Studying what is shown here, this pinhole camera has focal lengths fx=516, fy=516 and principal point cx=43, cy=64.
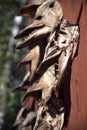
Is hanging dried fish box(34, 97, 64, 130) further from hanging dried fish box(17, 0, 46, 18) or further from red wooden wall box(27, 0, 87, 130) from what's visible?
hanging dried fish box(17, 0, 46, 18)

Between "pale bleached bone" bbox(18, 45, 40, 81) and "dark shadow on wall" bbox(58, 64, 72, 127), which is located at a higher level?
"pale bleached bone" bbox(18, 45, 40, 81)

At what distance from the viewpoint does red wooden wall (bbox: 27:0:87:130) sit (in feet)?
3.34

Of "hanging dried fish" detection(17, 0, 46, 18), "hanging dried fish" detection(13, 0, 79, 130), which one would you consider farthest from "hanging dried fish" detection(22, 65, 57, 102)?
"hanging dried fish" detection(17, 0, 46, 18)

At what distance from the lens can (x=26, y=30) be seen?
1.05 m

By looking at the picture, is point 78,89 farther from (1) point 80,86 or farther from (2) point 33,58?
(2) point 33,58

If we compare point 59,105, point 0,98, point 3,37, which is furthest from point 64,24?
point 3,37

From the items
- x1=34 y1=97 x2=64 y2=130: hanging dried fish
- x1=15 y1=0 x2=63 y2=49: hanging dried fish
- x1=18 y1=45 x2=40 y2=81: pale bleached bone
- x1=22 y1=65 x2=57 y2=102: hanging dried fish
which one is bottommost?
x1=34 y1=97 x2=64 y2=130: hanging dried fish

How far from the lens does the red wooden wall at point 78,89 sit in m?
1.02

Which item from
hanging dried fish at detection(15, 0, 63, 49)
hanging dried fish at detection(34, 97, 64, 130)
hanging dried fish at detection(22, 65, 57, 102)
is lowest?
hanging dried fish at detection(34, 97, 64, 130)

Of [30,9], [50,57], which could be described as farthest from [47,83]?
[30,9]

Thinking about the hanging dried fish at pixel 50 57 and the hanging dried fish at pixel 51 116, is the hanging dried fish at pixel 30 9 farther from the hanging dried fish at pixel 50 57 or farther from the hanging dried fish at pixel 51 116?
the hanging dried fish at pixel 51 116

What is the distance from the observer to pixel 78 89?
1027mm

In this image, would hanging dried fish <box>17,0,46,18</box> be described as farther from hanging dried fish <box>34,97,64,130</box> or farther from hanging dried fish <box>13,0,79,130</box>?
hanging dried fish <box>34,97,64,130</box>

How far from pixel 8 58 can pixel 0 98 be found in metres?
0.49
